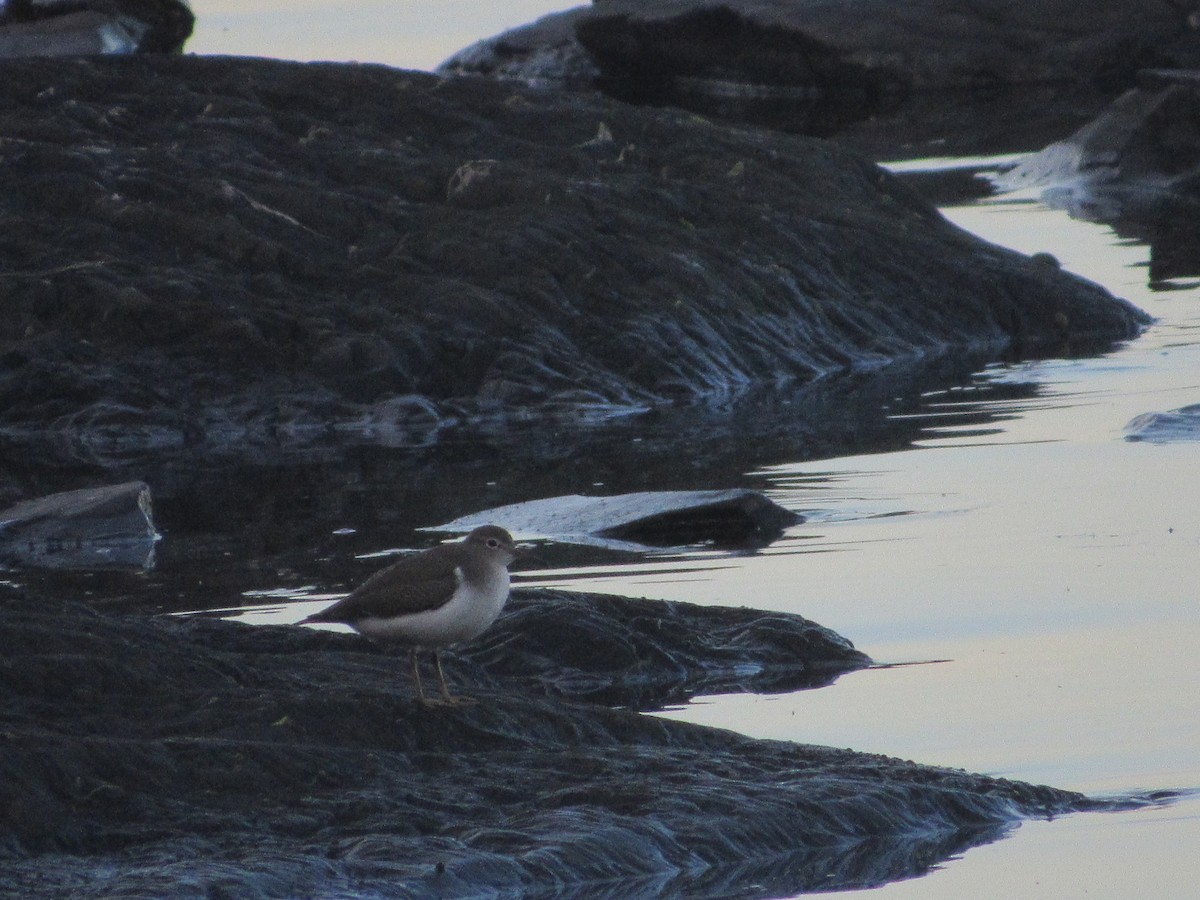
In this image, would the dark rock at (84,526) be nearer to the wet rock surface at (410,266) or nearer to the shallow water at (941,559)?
the shallow water at (941,559)

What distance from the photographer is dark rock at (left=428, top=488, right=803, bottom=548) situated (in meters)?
11.1

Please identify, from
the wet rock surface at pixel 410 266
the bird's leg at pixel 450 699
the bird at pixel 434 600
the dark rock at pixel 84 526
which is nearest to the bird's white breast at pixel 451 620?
the bird at pixel 434 600

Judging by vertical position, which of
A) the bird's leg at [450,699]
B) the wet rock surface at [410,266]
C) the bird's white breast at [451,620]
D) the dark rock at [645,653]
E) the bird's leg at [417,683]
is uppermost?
the wet rock surface at [410,266]

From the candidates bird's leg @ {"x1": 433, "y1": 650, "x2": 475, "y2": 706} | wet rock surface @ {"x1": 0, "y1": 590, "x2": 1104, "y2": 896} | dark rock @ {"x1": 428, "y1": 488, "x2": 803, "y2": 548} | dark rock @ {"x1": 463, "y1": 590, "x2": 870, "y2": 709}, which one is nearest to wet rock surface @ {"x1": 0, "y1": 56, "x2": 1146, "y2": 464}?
dark rock @ {"x1": 428, "y1": 488, "x2": 803, "y2": 548}

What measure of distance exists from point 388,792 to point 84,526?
5.61 m

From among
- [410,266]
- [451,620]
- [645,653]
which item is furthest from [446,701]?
[410,266]

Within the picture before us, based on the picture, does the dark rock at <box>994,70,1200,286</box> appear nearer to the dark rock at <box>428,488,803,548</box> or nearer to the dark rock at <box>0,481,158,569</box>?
the dark rock at <box>428,488,803,548</box>

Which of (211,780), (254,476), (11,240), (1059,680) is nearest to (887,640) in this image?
(1059,680)

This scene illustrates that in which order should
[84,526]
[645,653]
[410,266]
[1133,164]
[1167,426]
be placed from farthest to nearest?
[1133,164], [410,266], [1167,426], [84,526], [645,653]

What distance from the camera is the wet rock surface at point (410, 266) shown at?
15.1m

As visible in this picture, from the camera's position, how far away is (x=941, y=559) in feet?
34.1

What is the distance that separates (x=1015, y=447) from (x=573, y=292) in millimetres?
4185

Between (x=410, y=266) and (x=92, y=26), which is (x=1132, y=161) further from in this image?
(x=410, y=266)

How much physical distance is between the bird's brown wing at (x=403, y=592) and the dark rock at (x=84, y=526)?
4.27 m
